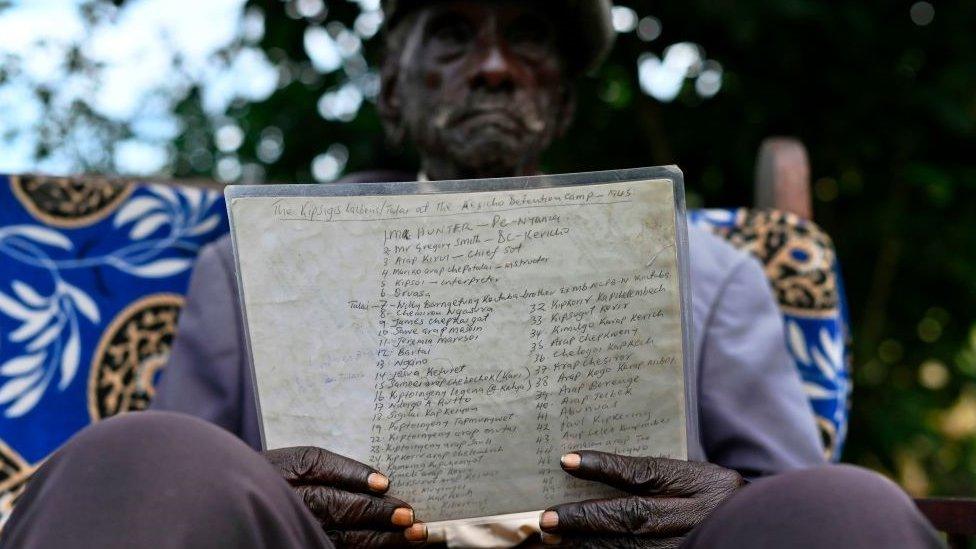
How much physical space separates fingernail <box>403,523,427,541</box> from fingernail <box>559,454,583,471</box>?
0.60 ft

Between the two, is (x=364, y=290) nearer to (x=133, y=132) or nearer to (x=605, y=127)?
(x=605, y=127)

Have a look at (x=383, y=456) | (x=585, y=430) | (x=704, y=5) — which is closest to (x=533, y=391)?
(x=585, y=430)

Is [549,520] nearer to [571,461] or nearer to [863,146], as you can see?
[571,461]

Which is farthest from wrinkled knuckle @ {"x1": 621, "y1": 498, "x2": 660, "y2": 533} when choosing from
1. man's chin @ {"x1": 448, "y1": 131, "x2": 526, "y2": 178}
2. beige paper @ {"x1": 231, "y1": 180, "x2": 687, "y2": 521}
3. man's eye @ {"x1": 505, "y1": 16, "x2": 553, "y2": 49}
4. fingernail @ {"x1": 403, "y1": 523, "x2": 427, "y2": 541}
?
man's eye @ {"x1": 505, "y1": 16, "x2": 553, "y2": 49}

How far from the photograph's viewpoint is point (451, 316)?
1249mm

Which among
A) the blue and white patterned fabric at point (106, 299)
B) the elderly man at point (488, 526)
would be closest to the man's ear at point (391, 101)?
the elderly man at point (488, 526)

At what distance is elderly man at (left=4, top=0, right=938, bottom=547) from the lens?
3.10ft

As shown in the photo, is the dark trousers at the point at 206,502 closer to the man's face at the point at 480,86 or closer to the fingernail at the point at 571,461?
the fingernail at the point at 571,461

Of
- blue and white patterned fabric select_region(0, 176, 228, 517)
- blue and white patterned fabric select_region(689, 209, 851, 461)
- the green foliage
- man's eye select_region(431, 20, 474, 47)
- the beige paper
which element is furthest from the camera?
the green foliage

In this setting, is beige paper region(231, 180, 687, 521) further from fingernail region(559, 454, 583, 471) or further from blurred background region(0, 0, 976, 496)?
blurred background region(0, 0, 976, 496)

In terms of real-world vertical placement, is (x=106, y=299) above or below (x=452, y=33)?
below

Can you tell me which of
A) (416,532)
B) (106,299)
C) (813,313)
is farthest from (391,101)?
(416,532)

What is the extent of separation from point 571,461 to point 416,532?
0.66 feet

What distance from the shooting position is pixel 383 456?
1270 mm
